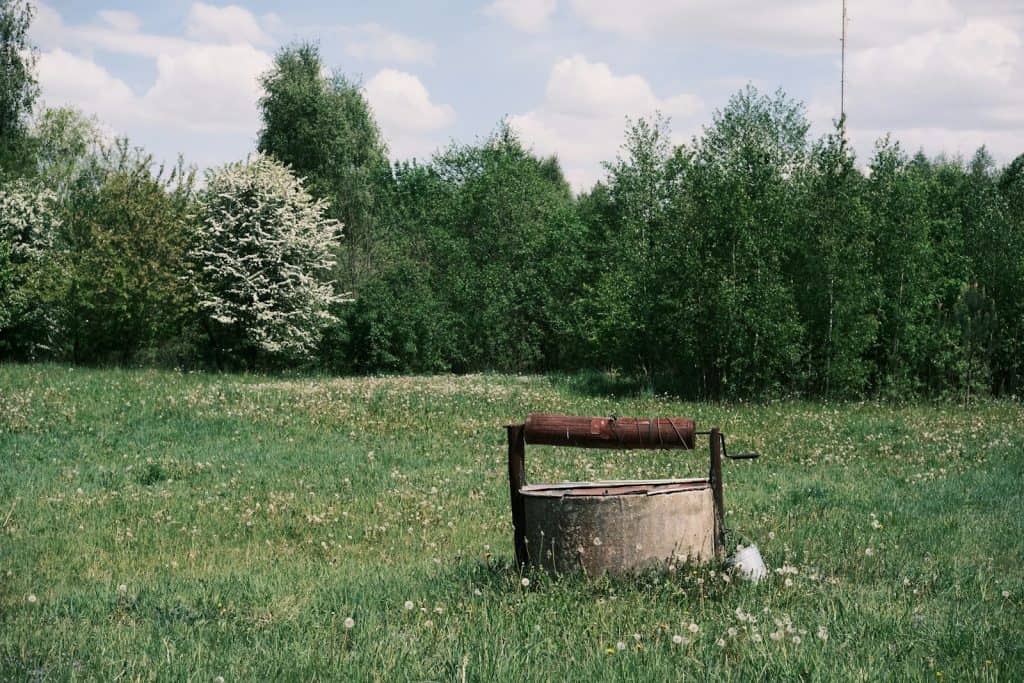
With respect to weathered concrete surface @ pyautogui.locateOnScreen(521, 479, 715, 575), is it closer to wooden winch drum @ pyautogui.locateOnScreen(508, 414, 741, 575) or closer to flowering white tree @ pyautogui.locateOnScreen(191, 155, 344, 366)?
wooden winch drum @ pyautogui.locateOnScreen(508, 414, 741, 575)

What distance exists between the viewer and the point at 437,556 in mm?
9266

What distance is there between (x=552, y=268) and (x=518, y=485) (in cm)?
3623

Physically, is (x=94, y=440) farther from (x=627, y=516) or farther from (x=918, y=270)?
(x=918, y=270)

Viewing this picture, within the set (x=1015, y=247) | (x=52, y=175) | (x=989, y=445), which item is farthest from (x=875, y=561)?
(x=52, y=175)

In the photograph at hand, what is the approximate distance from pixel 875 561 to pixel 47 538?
8159 mm

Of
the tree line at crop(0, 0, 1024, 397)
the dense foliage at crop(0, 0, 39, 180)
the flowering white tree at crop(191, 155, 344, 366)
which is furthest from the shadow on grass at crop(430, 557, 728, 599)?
the dense foliage at crop(0, 0, 39, 180)

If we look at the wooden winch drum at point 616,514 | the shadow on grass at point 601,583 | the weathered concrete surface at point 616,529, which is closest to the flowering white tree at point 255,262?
the wooden winch drum at point 616,514

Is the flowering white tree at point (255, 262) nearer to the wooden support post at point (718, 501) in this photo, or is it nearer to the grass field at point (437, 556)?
the grass field at point (437, 556)

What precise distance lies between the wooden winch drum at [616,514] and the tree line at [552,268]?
1929 centimetres

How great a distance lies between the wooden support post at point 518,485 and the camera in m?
7.44

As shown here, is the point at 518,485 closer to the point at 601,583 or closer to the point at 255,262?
the point at 601,583

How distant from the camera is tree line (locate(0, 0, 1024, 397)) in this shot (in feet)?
88.7

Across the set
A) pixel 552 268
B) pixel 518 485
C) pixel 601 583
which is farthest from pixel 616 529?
pixel 552 268

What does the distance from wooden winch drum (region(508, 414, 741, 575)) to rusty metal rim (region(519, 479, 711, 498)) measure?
12 millimetres
